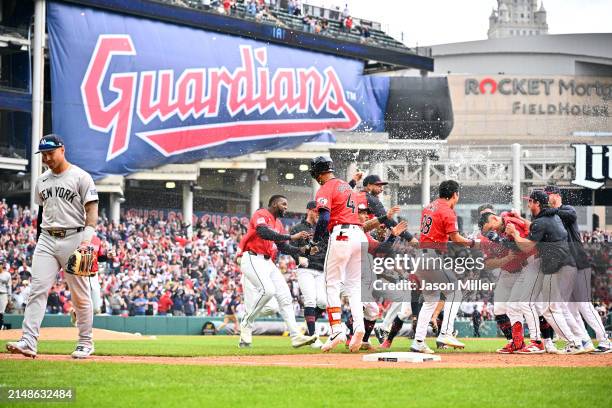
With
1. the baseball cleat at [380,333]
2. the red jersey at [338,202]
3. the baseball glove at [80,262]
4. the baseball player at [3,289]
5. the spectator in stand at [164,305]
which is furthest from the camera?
the spectator in stand at [164,305]

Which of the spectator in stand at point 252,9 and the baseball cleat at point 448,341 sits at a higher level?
the spectator in stand at point 252,9

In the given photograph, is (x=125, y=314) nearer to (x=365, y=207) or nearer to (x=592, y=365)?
(x=365, y=207)

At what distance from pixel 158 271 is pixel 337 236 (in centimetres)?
2021

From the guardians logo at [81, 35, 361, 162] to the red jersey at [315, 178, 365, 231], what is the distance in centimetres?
2716

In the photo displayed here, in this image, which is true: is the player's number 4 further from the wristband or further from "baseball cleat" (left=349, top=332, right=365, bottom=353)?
the wristband

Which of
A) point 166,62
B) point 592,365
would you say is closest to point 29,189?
point 166,62

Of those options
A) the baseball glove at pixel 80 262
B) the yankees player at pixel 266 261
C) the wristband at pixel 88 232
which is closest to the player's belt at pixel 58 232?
the wristband at pixel 88 232

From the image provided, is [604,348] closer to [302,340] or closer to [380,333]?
[380,333]

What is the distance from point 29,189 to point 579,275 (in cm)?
2970

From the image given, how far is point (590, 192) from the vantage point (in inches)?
1853

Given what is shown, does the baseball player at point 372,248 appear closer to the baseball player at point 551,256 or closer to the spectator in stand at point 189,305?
the baseball player at point 551,256

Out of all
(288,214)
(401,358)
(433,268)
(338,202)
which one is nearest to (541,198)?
(433,268)

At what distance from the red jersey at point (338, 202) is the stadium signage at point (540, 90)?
55163 mm

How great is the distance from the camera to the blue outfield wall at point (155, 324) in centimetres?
2556
